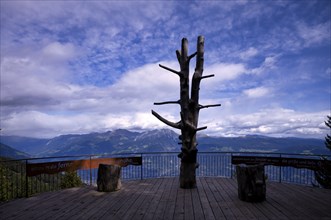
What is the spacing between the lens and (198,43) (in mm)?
11188

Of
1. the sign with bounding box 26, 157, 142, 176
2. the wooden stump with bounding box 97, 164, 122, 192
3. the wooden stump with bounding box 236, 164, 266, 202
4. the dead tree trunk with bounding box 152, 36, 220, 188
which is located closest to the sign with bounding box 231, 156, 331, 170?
the dead tree trunk with bounding box 152, 36, 220, 188

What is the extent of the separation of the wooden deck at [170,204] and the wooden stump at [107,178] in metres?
0.40

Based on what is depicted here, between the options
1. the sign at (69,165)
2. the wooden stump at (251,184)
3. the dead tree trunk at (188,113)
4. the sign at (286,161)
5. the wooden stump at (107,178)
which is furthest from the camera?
the sign at (286,161)

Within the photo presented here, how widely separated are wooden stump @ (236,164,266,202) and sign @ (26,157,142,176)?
5666 mm

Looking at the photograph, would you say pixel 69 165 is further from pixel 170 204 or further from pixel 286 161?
pixel 286 161

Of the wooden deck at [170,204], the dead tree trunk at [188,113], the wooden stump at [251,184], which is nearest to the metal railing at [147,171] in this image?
the dead tree trunk at [188,113]

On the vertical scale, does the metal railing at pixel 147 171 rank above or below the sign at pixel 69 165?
below

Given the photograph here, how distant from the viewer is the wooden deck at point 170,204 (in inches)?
269

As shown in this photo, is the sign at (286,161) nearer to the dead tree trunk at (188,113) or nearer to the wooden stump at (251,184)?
the dead tree trunk at (188,113)

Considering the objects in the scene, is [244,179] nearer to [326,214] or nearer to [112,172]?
[326,214]

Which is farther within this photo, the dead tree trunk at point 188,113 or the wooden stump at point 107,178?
the dead tree trunk at point 188,113

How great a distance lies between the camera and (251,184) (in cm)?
832

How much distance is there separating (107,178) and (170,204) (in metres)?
3.21

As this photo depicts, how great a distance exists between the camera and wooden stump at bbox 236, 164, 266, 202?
8164mm
